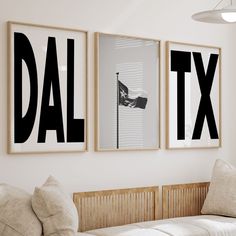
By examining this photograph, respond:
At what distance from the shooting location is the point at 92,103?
3.92 meters

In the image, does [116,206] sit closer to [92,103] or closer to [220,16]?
[92,103]

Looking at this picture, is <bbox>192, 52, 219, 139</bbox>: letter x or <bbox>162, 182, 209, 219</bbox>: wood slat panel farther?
<bbox>192, 52, 219, 139</bbox>: letter x

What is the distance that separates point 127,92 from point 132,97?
59 millimetres

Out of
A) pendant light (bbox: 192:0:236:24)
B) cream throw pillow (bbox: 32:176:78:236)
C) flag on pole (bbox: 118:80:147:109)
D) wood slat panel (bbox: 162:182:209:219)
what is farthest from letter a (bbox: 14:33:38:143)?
wood slat panel (bbox: 162:182:209:219)

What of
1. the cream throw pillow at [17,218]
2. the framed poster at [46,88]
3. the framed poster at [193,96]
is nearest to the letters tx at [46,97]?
the framed poster at [46,88]

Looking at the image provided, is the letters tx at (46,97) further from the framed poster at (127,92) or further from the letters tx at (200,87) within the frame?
the letters tx at (200,87)

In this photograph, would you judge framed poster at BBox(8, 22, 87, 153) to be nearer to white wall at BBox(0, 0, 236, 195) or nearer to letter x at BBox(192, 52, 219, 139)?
white wall at BBox(0, 0, 236, 195)

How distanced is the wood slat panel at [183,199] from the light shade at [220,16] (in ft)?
4.91

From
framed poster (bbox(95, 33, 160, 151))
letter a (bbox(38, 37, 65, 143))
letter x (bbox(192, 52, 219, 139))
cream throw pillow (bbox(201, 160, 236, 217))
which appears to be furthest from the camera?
letter x (bbox(192, 52, 219, 139))

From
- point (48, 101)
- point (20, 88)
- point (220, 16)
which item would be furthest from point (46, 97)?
point (220, 16)

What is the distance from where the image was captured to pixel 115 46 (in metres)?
4.01

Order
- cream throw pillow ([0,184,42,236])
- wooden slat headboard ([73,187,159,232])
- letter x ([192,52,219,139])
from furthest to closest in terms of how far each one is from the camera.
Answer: letter x ([192,52,219,139]) < wooden slat headboard ([73,187,159,232]) < cream throw pillow ([0,184,42,236])

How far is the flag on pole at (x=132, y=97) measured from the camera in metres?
4.05

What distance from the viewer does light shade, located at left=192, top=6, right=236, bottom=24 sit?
10.4ft
